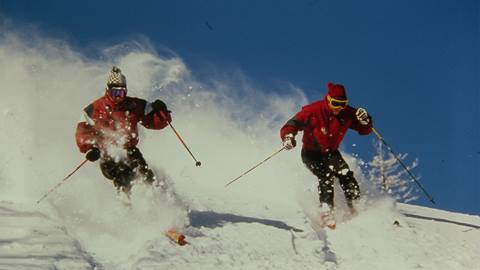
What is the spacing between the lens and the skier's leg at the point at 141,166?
548 cm

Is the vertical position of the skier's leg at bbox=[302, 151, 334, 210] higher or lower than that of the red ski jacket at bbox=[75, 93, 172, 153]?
lower

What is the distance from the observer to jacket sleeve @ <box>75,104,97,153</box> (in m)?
5.39

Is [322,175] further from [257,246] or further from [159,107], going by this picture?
[159,107]

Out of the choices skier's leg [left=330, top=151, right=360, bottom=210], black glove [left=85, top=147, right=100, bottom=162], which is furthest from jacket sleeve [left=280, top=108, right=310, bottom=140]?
black glove [left=85, top=147, right=100, bottom=162]

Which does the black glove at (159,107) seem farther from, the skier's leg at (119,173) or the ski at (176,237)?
the ski at (176,237)

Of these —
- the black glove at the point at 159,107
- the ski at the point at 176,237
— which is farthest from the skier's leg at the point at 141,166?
the ski at the point at 176,237

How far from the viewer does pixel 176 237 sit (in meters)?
4.46

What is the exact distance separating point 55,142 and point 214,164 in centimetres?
328

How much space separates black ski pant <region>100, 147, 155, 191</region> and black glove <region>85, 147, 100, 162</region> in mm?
351

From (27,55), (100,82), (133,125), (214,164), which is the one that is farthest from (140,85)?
(133,125)

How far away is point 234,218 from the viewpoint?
586 centimetres

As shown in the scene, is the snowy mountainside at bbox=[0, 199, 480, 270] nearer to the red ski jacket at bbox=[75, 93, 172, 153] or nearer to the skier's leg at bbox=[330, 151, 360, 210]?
the skier's leg at bbox=[330, 151, 360, 210]

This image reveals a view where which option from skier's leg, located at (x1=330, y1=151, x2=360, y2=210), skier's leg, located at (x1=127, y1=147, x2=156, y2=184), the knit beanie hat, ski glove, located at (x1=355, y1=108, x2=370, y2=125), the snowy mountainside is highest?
the knit beanie hat

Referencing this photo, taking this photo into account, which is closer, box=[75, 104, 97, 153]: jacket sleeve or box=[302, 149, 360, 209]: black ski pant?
box=[75, 104, 97, 153]: jacket sleeve
